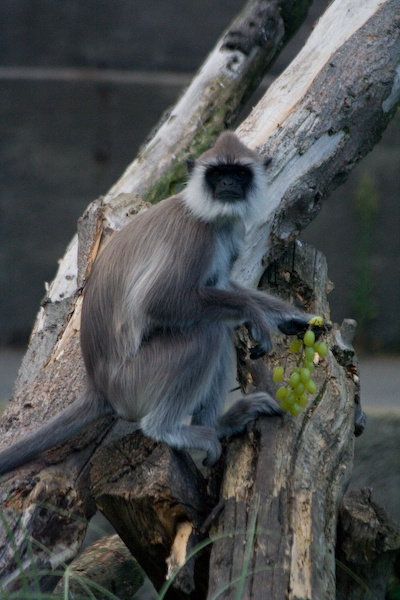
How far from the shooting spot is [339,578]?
330cm

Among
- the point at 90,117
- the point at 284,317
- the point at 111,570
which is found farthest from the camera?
the point at 90,117

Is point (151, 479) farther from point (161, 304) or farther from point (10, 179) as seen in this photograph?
point (10, 179)

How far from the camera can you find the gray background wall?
914 centimetres

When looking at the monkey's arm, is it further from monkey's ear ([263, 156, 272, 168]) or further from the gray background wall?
the gray background wall

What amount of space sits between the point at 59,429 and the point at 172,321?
0.75 meters

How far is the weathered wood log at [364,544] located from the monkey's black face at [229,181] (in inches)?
62.3

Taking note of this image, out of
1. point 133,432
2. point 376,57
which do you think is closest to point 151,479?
point 133,432

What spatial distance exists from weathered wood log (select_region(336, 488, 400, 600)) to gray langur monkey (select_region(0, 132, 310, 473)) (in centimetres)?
58

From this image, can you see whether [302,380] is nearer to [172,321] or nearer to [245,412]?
[245,412]

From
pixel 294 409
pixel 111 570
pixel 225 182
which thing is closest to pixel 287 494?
pixel 294 409

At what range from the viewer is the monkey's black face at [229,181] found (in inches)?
148

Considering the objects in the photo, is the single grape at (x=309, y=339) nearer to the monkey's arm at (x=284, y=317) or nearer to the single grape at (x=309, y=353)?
the single grape at (x=309, y=353)

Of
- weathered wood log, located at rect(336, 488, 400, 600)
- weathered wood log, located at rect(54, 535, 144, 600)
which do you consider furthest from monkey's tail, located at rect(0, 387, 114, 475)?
weathered wood log, located at rect(336, 488, 400, 600)

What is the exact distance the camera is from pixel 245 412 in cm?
351
